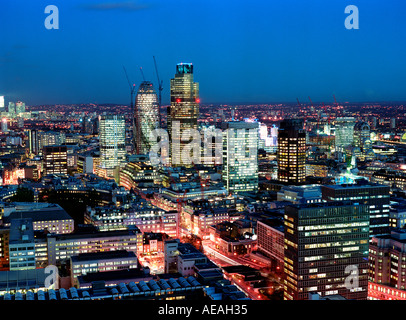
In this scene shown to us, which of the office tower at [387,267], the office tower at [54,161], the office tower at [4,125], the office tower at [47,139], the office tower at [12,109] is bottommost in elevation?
the office tower at [387,267]

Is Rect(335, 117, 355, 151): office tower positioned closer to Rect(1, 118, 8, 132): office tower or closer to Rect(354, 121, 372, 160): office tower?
Rect(354, 121, 372, 160): office tower

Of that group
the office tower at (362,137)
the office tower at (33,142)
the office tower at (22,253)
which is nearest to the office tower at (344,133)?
the office tower at (362,137)

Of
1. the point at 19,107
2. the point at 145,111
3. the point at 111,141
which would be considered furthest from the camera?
the point at 19,107

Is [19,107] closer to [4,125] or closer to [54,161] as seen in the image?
[4,125]

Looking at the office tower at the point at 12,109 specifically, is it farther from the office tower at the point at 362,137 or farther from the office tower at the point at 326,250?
the office tower at the point at 326,250

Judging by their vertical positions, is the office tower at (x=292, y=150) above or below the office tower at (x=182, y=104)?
below

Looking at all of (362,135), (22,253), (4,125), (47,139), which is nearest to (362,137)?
(362,135)
